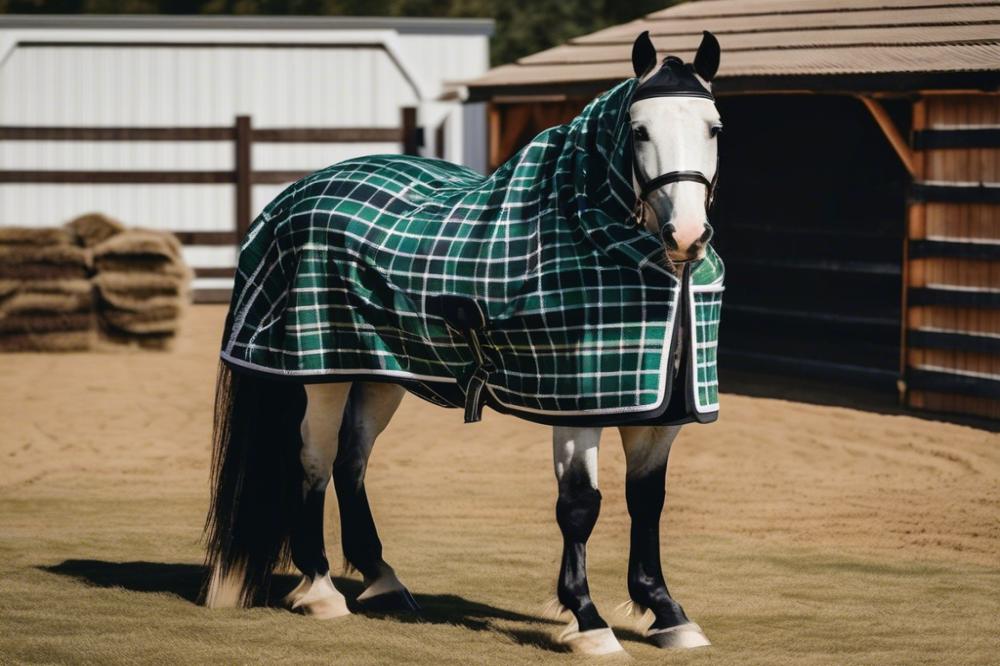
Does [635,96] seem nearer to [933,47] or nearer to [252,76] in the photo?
[933,47]

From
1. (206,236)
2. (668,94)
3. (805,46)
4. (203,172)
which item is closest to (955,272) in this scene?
(805,46)

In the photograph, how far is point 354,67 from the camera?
20.9 meters

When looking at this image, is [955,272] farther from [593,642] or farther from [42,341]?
[42,341]

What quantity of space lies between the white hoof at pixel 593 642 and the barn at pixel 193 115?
15398mm

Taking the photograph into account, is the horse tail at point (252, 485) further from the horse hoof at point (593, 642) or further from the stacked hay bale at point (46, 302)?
the stacked hay bale at point (46, 302)

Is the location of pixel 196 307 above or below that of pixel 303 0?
below

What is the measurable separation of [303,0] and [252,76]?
63.3ft

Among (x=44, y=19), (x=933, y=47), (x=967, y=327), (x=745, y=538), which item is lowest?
(x=745, y=538)

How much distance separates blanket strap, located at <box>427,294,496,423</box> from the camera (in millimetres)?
5152

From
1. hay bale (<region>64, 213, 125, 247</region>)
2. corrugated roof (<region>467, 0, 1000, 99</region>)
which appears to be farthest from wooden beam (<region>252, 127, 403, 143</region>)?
hay bale (<region>64, 213, 125, 247</region>)

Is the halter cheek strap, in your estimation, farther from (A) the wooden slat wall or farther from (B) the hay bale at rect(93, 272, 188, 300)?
(B) the hay bale at rect(93, 272, 188, 300)

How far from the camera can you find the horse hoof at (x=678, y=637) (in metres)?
5.25

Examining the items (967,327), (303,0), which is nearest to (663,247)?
(967,327)

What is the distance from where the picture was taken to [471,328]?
203 inches
